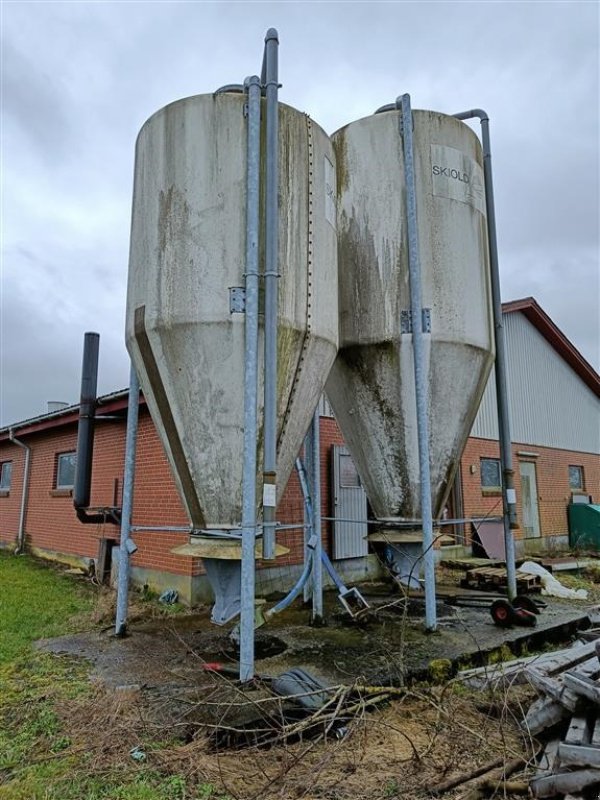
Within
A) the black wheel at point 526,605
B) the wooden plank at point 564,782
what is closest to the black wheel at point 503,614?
the black wheel at point 526,605

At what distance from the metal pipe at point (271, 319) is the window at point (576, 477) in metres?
14.3

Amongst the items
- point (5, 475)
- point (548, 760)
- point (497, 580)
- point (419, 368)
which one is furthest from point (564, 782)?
point (5, 475)

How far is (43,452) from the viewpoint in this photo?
1204 cm

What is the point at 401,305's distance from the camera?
18.0ft

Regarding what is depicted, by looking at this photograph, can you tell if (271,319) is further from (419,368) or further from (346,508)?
(346,508)

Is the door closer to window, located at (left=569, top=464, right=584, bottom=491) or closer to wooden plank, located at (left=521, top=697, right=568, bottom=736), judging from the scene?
window, located at (left=569, top=464, right=584, bottom=491)

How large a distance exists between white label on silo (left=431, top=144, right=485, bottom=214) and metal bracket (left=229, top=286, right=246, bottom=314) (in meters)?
2.62

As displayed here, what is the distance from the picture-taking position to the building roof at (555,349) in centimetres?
861

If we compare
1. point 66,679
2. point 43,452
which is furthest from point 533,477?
point 66,679

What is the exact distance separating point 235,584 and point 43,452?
914 centimetres

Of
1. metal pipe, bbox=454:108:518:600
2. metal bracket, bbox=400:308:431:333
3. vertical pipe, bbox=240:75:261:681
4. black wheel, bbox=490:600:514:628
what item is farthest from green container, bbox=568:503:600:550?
vertical pipe, bbox=240:75:261:681

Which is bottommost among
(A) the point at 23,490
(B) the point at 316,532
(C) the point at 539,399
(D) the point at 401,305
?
(B) the point at 316,532

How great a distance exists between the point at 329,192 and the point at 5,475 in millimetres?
12729

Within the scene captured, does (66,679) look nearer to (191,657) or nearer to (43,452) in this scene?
(191,657)
